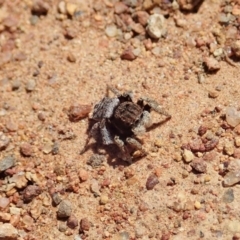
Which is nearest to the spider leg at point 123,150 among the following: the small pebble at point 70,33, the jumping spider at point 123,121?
the jumping spider at point 123,121

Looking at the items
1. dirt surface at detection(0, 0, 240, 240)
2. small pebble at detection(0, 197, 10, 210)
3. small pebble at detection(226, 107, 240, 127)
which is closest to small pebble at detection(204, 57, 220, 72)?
dirt surface at detection(0, 0, 240, 240)

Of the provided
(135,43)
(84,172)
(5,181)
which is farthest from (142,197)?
(135,43)

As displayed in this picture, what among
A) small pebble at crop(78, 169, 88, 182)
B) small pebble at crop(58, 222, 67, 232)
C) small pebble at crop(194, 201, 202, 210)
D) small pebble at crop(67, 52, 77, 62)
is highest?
small pebble at crop(67, 52, 77, 62)

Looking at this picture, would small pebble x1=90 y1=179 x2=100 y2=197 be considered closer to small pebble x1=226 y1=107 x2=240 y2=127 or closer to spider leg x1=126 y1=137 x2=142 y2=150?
spider leg x1=126 y1=137 x2=142 y2=150

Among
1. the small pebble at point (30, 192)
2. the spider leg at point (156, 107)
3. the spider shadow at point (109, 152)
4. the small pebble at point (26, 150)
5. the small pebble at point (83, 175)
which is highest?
the spider leg at point (156, 107)

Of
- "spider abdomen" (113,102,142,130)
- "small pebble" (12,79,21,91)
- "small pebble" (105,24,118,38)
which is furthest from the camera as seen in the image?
"small pebble" (105,24,118,38)

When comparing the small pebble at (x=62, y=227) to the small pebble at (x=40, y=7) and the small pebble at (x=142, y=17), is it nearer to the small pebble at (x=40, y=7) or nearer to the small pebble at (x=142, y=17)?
the small pebble at (x=142, y=17)
